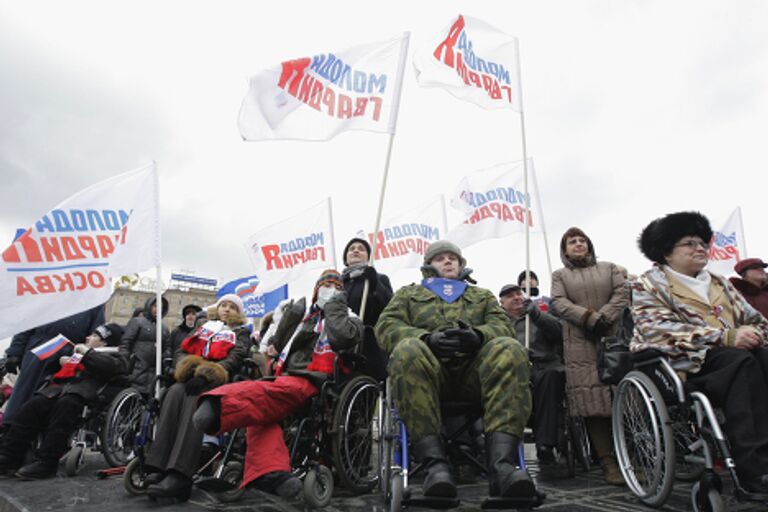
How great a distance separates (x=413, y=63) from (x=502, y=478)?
4910mm

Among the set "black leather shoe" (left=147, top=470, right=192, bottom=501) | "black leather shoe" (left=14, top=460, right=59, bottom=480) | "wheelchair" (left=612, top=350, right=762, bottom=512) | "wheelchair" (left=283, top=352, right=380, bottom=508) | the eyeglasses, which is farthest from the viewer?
"black leather shoe" (left=14, top=460, right=59, bottom=480)

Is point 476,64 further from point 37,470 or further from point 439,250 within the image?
point 37,470

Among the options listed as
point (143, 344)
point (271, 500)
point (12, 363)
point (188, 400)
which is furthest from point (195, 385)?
point (12, 363)

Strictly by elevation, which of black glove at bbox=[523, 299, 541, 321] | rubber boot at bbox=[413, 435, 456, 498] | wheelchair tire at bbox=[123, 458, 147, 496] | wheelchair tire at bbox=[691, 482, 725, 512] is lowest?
wheelchair tire at bbox=[123, 458, 147, 496]

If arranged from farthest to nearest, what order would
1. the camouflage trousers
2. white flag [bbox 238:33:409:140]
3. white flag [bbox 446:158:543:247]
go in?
white flag [bbox 446:158:543:247], white flag [bbox 238:33:409:140], the camouflage trousers

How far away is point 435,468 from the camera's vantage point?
1.98m

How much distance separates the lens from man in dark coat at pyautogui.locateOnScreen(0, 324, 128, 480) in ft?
12.6

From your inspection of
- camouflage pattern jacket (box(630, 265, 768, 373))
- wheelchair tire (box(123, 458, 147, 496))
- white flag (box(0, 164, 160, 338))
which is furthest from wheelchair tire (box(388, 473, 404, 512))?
white flag (box(0, 164, 160, 338))

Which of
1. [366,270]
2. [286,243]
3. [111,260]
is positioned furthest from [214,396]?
[286,243]

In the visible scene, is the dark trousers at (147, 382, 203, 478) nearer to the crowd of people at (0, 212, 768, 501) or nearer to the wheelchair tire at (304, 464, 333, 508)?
the crowd of people at (0, 212, 768, 501)

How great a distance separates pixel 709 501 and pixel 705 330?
809mm

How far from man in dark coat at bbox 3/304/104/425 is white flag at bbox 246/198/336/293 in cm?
364

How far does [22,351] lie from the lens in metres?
5.31

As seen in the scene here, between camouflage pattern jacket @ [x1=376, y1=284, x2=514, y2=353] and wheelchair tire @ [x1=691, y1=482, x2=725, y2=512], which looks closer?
wheelchair tire @ [x1=691, y1=482, x2=725, y2=512]
